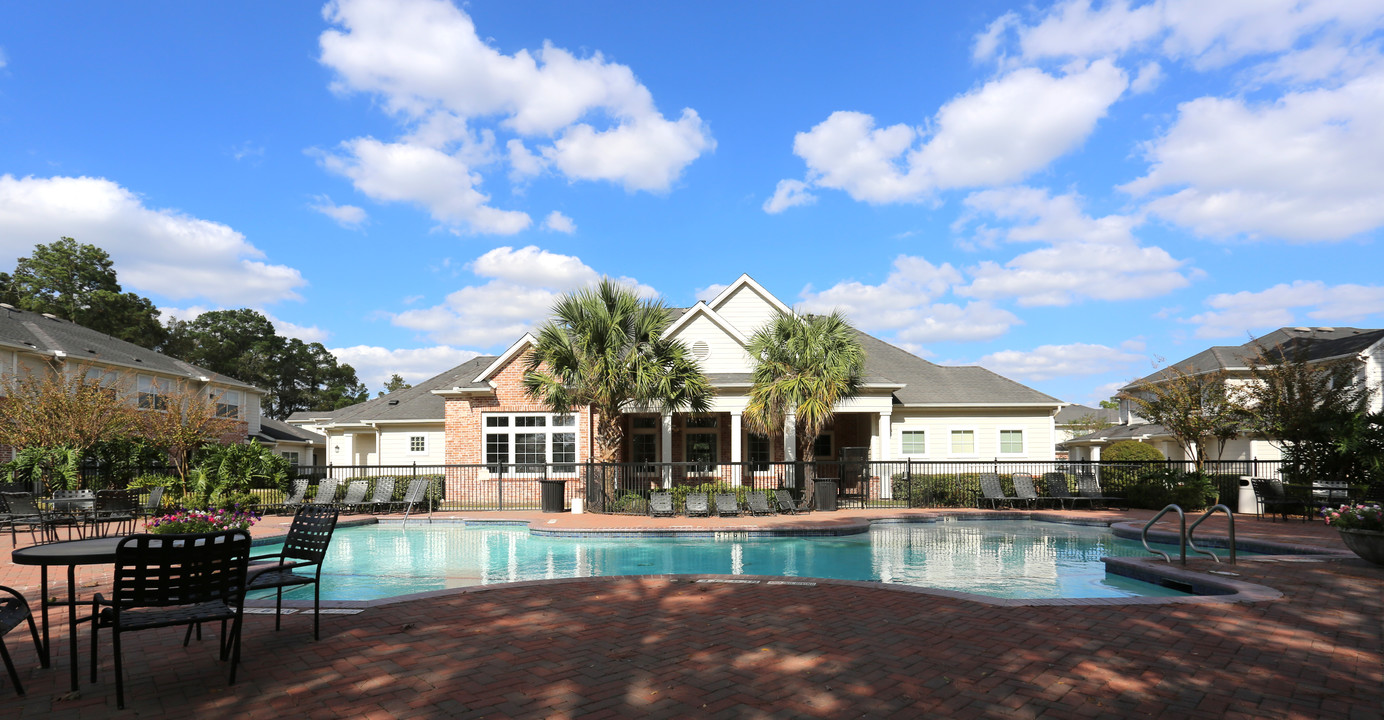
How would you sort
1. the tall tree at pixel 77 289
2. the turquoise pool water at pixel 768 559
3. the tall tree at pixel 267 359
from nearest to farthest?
the turquoise pool water at pixel 768 559, the tall tree at pixel 77 289, the tall tree at pixel 267 359

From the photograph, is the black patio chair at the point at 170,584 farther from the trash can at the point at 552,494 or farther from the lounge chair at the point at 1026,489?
A: the lounge chair at the point at 1026,489

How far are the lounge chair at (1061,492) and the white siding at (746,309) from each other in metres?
10.0

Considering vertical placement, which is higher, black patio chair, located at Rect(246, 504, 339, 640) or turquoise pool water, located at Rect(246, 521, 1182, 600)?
black patio chair, located at Rect(246, 504, 339, 640)

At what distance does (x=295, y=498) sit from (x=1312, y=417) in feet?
79.8

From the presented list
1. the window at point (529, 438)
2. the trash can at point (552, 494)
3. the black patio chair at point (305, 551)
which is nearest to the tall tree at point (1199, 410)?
the trash can at point (552, 494)

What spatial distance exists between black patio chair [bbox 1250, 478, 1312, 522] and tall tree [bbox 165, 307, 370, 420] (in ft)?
216

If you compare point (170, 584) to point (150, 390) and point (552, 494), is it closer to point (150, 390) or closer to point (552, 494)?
point (552, 494)

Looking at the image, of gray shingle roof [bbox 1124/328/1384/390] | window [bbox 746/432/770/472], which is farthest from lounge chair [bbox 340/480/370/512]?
gray shingle roof [bbox 1124/328/1384/390]

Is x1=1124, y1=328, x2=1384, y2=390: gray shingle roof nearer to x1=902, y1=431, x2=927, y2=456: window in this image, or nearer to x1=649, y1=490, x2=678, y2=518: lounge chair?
x1=902, y1=431, x2=927, y2=456: window

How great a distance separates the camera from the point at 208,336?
208ft

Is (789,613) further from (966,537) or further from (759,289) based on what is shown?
(759,289)

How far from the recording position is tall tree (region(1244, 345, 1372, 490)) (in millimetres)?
14781

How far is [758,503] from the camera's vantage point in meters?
17.9

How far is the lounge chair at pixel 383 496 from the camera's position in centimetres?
1964
